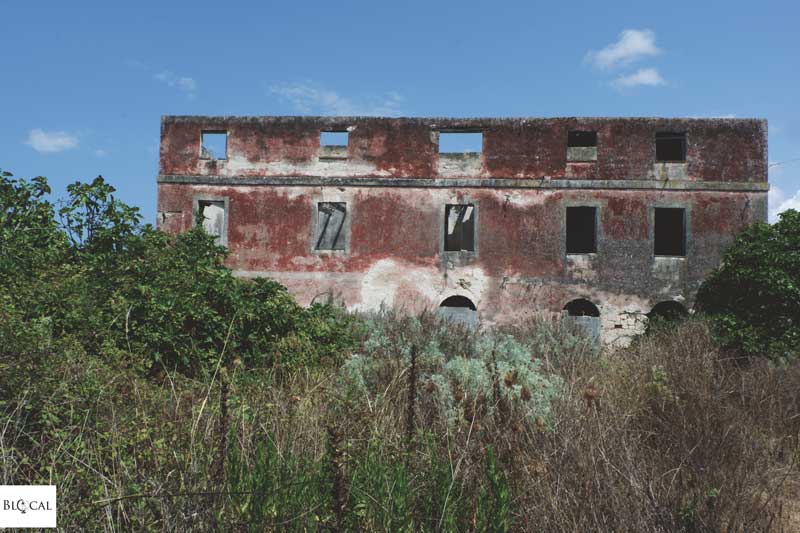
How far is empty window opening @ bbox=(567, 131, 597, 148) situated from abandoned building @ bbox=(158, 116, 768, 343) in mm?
291

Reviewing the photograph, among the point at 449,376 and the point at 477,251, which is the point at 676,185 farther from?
the point at 449,376

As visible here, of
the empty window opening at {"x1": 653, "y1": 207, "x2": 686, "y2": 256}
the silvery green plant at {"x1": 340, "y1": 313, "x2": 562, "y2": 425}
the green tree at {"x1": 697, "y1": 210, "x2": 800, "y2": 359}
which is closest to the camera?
the silvery green plant at {"x1": 340, "y1": 313, "x2": 562, "y2": 425}

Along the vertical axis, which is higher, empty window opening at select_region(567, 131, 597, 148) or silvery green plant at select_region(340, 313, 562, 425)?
empty window opening at select_region(567, 131, 597, 148)

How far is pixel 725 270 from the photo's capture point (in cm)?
1366

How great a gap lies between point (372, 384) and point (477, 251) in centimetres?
954

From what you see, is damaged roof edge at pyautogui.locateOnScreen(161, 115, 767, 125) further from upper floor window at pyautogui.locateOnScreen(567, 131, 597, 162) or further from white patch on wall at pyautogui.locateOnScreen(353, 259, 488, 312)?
white patch on wall at pyautogui.locateOnScreen(353, 259, 488, 312)

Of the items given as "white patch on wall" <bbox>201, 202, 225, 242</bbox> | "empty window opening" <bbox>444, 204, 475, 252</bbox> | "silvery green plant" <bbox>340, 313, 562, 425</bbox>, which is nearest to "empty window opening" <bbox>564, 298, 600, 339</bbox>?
"empty window opening" <bbox>444, 204, 475, 252</bbox>

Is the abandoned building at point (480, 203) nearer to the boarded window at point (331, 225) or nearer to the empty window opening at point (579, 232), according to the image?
the boarded window at point (331, 225)

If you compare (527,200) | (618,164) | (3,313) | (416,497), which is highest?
(618,164)

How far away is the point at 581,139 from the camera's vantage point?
52.1 ft

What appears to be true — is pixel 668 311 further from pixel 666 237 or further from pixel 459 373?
pixel 459 373

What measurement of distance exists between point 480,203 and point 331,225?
13.8ft

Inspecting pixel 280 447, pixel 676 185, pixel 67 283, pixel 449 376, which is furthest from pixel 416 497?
pixel 676 185

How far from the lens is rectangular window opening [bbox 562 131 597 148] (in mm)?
15578
